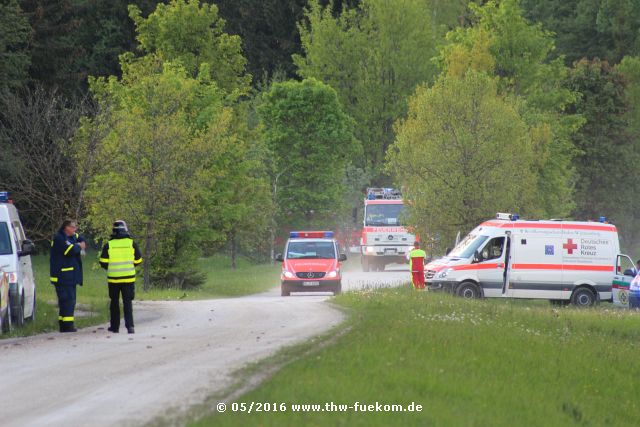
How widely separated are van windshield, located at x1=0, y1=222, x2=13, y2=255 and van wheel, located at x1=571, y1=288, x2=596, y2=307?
61.7 ft

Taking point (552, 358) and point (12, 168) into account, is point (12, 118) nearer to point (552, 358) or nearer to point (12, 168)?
point (12, 168)

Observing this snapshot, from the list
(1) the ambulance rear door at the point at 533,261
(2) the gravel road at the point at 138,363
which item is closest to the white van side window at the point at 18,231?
(2) the gravel road at the point at 138,363

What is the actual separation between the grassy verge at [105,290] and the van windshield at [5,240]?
4.28 ft

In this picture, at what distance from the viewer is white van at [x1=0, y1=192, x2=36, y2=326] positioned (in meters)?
21.0

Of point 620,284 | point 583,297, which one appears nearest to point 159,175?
point 583,297

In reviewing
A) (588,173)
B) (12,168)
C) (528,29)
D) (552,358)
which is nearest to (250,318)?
(552,358)

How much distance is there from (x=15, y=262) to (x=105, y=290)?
1566cm

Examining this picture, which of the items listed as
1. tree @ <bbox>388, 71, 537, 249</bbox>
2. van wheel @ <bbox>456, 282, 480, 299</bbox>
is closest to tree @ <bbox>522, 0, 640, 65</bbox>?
tree @ <bbox>388, 71, 537, 249</bbox>

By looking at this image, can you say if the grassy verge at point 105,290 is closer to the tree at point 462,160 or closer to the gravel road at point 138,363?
the gravel road at point 138,363

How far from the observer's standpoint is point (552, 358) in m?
18.8

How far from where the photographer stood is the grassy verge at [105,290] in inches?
940

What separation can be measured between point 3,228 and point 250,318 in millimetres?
4549

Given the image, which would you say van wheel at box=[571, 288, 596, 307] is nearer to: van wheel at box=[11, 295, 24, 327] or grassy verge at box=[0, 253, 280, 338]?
grassy verge at box=[0, 253, 280, 338]

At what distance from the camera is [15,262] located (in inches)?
830
